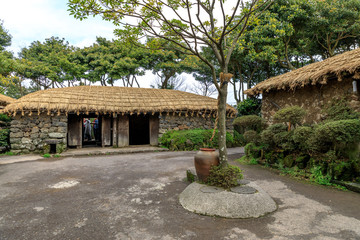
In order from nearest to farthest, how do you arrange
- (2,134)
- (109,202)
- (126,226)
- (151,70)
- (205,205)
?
(126,226) → (205,205) → (109,202) → (2,134) → (151,70)

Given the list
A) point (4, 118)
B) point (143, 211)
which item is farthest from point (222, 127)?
point (4, 118)

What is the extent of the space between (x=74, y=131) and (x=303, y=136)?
35.7ft

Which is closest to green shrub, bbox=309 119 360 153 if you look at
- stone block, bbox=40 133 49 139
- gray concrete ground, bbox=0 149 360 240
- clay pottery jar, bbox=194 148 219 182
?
gray concrete ground, bbox=0 149 360 240

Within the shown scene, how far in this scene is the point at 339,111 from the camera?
626 centimetres

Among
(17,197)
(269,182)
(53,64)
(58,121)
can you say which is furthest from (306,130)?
(53,64)

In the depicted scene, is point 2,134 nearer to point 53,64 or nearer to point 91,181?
point 91,181

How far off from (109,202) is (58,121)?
810 centimetres

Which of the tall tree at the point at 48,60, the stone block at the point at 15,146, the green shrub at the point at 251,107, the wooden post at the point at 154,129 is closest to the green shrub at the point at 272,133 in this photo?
the wooden post at the point at 154,129

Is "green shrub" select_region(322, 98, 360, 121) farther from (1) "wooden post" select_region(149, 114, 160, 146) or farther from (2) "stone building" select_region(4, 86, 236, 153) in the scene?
(1) "wooden post" select_region(149, 114, 160, 146)

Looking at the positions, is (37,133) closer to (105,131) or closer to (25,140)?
(25,140)

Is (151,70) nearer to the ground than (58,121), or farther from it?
farther from it

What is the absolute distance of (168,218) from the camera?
3338 millimetres

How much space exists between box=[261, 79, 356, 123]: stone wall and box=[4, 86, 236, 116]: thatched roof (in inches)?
158

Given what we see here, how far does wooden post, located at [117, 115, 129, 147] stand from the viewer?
39.4ft
